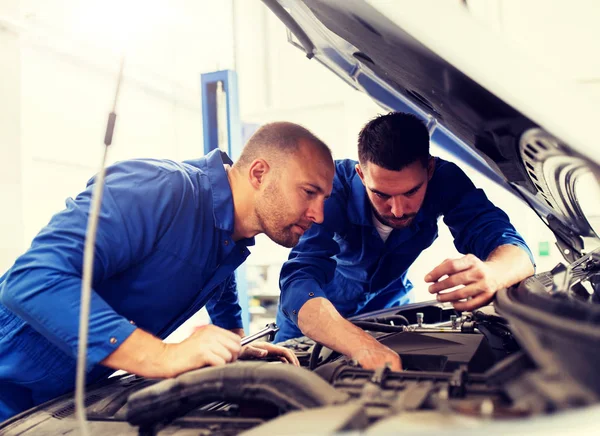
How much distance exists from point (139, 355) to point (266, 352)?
0.33 metres

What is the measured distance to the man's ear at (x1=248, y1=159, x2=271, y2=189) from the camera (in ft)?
4.43

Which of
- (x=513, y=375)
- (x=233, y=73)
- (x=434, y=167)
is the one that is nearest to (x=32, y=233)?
(x=233, y=73)

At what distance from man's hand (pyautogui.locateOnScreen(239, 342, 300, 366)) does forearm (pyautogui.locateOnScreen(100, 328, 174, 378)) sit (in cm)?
27

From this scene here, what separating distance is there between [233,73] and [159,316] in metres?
1.61

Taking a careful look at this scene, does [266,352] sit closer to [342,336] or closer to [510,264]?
[342,336]

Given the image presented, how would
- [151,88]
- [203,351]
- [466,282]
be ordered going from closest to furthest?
[203,351] < [466,282] < [151,88]

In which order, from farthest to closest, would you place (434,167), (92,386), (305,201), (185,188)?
(434,167) → (305,201) → (185,188) → (92,386)

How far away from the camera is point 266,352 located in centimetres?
115

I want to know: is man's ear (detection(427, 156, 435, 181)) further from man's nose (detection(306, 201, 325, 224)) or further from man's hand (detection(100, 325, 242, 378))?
man's hand (detection(100, 325, 242, 378))

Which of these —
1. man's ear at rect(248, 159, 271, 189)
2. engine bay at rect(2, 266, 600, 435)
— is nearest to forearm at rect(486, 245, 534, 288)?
engine bay at rect(2, 266, 600, 435)

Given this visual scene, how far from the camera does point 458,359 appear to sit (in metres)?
0.94

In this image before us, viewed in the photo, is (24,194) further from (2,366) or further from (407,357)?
(407,357)

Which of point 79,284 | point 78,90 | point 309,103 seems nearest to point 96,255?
point 79,284

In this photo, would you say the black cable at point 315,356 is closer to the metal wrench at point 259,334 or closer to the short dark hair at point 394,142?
the metal wrench at point 259,334
